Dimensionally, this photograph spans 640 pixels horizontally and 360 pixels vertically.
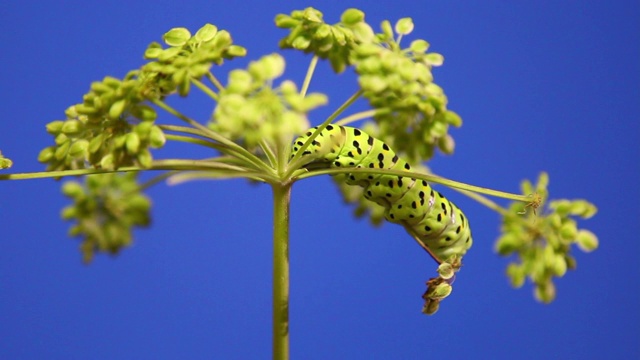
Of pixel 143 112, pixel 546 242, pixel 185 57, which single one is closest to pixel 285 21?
pixel 185 57

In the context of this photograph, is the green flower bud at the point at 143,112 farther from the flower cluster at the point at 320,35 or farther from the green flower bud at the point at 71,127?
the flower cluster at the point at 320,35

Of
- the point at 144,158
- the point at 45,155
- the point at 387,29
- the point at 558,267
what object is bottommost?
the point at 558,267

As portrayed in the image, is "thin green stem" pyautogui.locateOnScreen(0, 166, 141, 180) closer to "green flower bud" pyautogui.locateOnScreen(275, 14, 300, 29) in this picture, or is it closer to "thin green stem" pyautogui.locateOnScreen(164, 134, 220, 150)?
"thin green stem" pyautogui.locateOnScreen(164, 134, 220, 150)

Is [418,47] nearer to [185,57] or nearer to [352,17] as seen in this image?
[352,17]

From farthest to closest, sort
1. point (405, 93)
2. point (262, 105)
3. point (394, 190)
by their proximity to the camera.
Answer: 1. point (394, 190)
2. point (405, 93)
3. point (262, 105)

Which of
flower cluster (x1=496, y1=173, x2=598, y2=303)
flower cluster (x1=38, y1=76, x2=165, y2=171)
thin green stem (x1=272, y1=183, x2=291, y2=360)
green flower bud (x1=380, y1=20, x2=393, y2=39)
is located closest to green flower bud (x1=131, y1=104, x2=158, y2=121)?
flower cluster (x1=38, y1=76, x2=165, y2=171)

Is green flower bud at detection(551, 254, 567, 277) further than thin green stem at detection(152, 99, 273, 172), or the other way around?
thin green stem at detection(152, 99, 273, 172)

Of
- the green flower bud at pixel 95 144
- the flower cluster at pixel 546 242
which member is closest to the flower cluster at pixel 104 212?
the green flower bud at pixel 95 144

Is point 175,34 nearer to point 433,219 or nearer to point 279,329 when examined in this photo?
point 279,329
